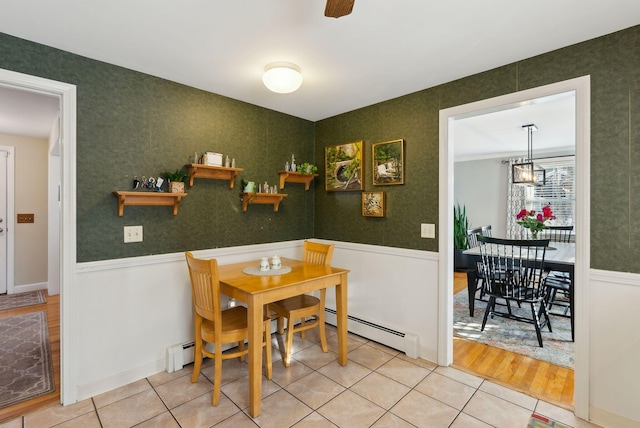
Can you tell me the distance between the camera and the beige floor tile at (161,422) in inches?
71.8

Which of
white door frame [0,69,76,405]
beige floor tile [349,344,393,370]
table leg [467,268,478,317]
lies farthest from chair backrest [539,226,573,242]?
white door frame [0,69,76,405]

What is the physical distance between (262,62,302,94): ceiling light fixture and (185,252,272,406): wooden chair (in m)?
1.27

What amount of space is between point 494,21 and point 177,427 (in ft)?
9.53

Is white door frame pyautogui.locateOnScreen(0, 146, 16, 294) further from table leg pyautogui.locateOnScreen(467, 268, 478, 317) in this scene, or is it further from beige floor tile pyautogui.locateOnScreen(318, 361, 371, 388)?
table leg pyautogui.locateOnScreen(467, 268, 478, 317)

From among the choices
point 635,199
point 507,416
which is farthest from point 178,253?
point 635,199

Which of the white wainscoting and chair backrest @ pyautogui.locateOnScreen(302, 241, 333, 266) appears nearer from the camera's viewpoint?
the white wainscoting

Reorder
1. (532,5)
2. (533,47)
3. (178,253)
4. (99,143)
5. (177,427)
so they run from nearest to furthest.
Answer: (532,5), (177,427), (533,47), (99,143), (178,253)

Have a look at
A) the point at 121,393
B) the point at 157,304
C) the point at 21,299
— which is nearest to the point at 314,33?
the point at 157,304

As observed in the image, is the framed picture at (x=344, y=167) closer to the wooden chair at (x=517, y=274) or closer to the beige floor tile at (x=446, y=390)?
the wooden chair at (x=517, y=274)

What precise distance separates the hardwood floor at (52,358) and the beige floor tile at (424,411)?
2.25 m

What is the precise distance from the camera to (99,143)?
216cm

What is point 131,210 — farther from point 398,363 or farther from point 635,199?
point 635,199

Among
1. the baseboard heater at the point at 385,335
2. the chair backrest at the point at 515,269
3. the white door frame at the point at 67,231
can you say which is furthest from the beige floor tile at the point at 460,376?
the white door frame at the point at 67,231

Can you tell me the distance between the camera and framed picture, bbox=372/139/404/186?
2.81 meters
